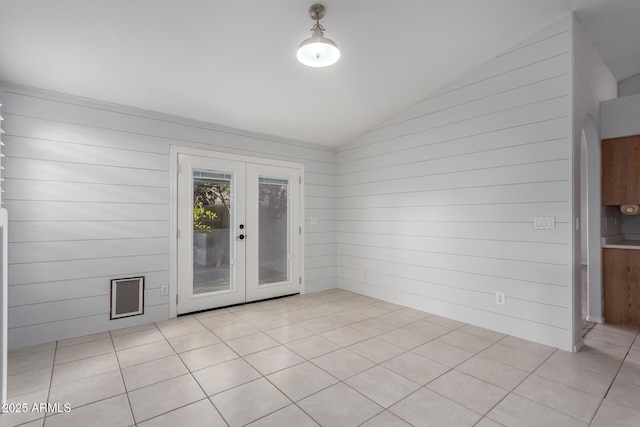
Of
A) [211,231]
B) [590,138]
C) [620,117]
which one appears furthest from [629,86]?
[211,231]

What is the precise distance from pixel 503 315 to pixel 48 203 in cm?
483

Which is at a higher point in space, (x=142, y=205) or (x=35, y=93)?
(x=35, y=93)

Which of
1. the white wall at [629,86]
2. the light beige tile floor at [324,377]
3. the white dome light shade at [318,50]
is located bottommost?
the light beige tile floor at [324,377]

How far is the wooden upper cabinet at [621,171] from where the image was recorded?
138 inches

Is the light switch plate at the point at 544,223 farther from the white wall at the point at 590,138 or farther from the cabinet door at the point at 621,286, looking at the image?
the cabinet door at the point at 621,286

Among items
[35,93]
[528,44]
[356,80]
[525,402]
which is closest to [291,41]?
[356,80]

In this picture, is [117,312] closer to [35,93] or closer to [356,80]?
[35,93]

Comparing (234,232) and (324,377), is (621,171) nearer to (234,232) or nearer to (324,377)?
(324,377)

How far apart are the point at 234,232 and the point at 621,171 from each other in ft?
15.9

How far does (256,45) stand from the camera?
290 centimetres

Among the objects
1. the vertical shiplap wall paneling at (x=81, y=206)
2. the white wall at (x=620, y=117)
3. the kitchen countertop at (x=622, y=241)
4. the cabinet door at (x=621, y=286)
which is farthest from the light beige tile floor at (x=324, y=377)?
the white wall at (x=620, y=117)

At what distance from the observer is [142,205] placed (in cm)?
361

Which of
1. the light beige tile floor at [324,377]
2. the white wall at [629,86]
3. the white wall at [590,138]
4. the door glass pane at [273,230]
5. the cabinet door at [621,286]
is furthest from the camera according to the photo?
the door glass pane at [273,230]

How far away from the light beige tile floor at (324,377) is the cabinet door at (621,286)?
203mm
